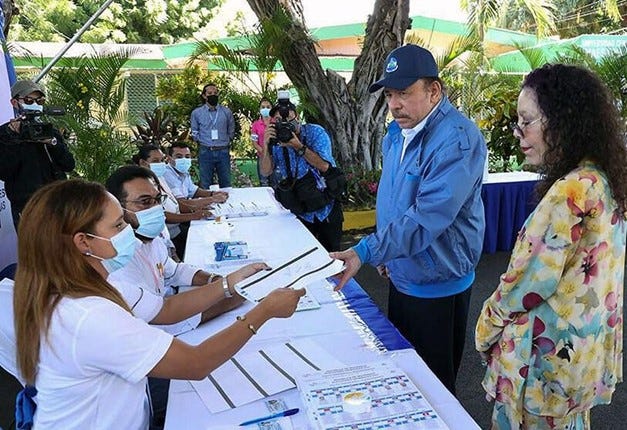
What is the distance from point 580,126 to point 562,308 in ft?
1.45

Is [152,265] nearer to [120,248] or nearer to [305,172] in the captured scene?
[120,248]

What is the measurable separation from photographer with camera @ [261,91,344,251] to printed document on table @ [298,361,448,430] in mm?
1808

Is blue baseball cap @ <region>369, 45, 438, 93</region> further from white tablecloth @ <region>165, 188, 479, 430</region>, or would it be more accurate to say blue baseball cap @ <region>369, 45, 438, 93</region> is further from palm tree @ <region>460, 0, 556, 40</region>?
palm tree @ <region>460, 0, 556, 40</region>

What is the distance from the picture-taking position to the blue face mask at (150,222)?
6.09 feet

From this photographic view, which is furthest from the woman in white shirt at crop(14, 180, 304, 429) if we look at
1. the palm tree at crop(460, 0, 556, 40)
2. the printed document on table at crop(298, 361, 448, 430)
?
the palm tree at crop(460, 0, 556, 40)

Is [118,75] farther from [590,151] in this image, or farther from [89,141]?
[590,151]

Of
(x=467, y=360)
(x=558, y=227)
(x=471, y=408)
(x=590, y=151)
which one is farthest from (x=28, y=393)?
(x=467, y=360)

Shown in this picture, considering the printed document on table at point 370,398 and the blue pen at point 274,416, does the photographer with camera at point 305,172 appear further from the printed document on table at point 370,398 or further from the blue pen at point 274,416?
the blue pen at point 274,416

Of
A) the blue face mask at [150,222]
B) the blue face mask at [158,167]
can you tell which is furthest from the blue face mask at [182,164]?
the blue face mask at [150,222]

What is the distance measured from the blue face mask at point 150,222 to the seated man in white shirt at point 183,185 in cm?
172

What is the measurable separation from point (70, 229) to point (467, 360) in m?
2.39

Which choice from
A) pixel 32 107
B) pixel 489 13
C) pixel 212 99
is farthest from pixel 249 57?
pixel 489 13

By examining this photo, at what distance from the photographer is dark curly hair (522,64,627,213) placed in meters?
1.25

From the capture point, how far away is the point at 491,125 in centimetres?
643
